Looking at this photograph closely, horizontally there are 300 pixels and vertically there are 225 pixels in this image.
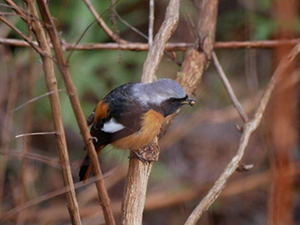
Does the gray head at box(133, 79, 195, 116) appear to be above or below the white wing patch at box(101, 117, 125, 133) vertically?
above

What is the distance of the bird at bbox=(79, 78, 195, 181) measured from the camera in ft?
12.1

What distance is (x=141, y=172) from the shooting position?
3.35 metres

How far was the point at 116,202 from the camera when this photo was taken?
19.1 feet

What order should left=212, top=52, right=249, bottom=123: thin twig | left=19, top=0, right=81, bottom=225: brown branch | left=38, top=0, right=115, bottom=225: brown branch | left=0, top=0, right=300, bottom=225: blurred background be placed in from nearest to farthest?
left=38, top=0, right=115, bottom=225: brown branch
left=19, top=0, right=81, bottom=225: brown branch
left=212, top=52, right=249, bottom=123: thin twig
left=0, top=0, right=300, bottom=225: blurred background

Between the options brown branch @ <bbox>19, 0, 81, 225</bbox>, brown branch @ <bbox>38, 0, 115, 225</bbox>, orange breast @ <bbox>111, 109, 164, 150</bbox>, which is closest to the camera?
brown branch @ <bbox>38, 0, 115, 225</bbox>

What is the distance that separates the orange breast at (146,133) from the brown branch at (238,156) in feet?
1.96

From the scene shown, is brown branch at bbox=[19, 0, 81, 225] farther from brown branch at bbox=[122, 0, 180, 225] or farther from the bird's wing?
the bird's wing

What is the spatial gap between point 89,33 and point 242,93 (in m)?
2.50

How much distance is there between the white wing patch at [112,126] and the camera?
3.69 meters

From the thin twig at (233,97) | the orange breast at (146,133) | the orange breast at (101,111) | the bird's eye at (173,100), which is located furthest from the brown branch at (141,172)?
the thin twig at (233,97)

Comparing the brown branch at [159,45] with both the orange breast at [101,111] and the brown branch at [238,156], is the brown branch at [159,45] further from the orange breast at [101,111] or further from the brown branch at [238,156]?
the brown branch at [238,156]

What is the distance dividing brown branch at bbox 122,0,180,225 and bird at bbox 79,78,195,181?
0.52 feet

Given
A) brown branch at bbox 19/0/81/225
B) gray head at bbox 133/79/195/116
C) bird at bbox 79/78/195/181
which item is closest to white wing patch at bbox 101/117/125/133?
bird at bbox 79/78/195/181

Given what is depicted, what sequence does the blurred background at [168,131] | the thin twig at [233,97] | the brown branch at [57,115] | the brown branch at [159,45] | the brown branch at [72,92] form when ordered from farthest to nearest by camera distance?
the blurred background at [168,131] < the thin twig at [233,97] < the brown branch at [159,45] < the brown branch at [57,115] < the brown branch at [72,92]
